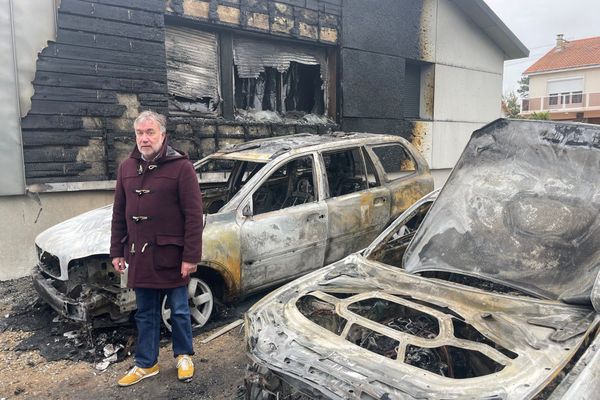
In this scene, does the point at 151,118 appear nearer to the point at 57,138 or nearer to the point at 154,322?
the point at 154,322

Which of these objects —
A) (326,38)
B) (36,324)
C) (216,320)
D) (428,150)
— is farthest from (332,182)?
(428,150)

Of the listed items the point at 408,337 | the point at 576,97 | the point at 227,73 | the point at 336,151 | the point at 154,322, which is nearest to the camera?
the point at 408,337

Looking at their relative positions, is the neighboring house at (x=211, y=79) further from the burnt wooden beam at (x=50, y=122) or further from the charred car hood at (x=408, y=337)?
the charred car hood at (x=408, y=337)

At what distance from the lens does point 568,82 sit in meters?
32.8

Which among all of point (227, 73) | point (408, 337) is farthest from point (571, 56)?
point (408, 337)

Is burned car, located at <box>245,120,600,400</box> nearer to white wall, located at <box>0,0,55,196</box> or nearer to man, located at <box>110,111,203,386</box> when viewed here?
man, located at <box>110,111,203,386</box>

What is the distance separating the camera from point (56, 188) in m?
5.80

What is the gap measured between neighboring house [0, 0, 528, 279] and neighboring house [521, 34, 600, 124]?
81.3ft

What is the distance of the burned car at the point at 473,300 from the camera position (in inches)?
75.5

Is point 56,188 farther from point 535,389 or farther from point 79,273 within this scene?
point 535,389

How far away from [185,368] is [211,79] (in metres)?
5.25

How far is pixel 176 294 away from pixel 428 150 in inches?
328

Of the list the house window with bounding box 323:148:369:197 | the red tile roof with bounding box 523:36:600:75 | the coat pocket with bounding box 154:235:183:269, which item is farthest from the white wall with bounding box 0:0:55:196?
the red tile roof with bounding box 523:36:600:75

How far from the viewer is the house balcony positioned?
102 feet
